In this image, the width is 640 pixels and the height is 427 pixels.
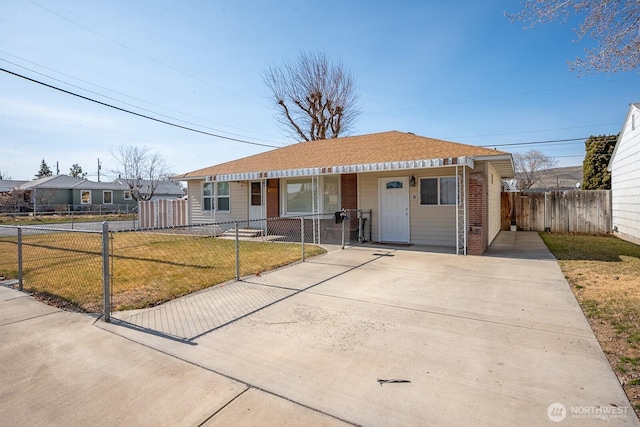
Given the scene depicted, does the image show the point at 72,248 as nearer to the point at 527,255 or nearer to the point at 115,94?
the point at 115,94

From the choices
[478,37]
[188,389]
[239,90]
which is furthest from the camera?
[239,90]

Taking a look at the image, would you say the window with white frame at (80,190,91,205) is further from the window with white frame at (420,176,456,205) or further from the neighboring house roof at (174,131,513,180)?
the window with white frame at (420,176,456,205)

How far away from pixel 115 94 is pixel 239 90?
5644 millimetres

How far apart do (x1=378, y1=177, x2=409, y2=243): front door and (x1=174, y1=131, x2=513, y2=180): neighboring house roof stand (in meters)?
1.02

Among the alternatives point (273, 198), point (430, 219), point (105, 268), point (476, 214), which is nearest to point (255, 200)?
point (273, 198)

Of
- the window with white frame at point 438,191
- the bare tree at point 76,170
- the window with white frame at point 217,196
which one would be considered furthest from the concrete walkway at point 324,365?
the bare tree at point 76,170

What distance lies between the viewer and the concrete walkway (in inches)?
95.0

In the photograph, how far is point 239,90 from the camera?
55.9 ft

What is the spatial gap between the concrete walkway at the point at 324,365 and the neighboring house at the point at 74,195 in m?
31.1

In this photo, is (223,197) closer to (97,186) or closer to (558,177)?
(97,186)

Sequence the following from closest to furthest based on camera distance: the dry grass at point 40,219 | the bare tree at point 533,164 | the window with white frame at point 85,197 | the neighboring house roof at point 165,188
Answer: the dry grass at point 40,219 < the window with white frame at point 85,197 < the neighboring house roof at point 165,188 < the bare tree at point 533,164

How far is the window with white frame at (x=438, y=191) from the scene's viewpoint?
34.2 ft

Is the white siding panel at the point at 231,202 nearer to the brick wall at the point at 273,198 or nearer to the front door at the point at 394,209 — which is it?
the brick wall at the point at 273,198

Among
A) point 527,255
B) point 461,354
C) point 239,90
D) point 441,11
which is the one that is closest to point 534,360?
point 461,354
